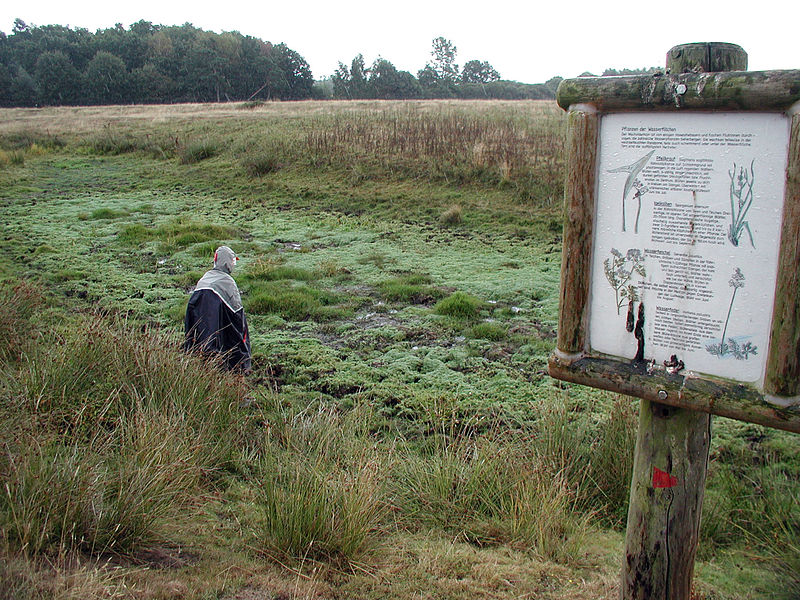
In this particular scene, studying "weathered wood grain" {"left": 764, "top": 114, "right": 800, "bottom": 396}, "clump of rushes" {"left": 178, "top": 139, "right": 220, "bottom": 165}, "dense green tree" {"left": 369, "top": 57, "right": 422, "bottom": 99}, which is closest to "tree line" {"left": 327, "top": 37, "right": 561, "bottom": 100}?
"dense green tree" {"left": 369, "top": 57, "right": 422, "bottom": 99}

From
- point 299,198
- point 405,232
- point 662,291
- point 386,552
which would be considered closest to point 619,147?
point 662,291

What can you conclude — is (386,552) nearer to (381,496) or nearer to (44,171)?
(381,496)

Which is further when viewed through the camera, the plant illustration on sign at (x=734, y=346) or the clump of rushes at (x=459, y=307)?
the clump of rushes at (x=459, y=307)

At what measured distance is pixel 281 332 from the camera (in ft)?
28.2

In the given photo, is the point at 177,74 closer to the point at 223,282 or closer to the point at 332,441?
the point at 223,282

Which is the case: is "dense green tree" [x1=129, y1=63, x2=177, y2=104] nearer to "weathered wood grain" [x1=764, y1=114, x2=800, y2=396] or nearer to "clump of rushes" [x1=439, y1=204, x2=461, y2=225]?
"clump of rushes" [x1=439, y1=204, x2=461, y2=225]

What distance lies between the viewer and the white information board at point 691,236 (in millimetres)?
2393

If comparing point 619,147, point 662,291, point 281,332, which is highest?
point 619,147

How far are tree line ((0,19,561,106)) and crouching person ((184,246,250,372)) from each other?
208ft

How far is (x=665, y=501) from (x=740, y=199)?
135 centimetres

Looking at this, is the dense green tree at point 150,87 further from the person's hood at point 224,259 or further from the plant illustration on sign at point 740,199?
the plant illustration on sign at point 740,199

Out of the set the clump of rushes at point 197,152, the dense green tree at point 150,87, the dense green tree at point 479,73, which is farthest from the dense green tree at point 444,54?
the clump of rushes at point 197,152

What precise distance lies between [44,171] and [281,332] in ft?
57.6

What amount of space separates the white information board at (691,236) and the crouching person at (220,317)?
4.32 m
